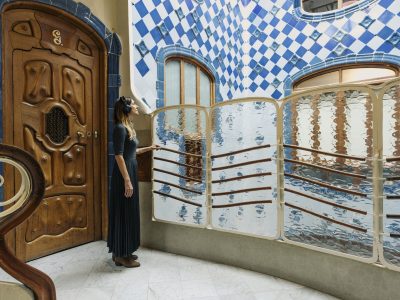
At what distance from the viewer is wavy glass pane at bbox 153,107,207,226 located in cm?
242

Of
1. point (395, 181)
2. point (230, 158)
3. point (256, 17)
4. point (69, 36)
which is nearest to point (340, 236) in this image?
point (395, 181)

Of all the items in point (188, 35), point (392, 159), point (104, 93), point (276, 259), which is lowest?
point (276, 259)

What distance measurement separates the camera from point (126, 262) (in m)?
2.23

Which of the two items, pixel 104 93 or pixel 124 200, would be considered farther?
pixel 104 93

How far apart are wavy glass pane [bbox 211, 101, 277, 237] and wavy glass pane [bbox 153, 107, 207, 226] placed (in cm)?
12

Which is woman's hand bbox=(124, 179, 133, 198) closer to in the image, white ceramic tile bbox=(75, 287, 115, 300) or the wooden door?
white ceramic tile bbox=(75, 287, 115, 300)

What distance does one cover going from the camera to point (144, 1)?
3070 mm

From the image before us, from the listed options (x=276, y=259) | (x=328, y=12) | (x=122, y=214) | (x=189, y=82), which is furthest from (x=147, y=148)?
(x=328, y=12)

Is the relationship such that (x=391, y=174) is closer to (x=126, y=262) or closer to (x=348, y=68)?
(x=126, y=262)

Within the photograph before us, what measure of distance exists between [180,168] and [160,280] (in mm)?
881

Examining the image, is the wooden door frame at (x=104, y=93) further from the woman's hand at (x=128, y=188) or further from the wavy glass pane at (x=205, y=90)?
the wavy glass pane at (x=205, y=90)

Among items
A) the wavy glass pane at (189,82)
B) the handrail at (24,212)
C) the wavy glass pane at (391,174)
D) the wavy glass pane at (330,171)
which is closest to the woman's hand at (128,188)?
the wavy glass pane at (330,171)

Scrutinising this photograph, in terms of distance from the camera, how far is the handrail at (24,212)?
2.80 feet

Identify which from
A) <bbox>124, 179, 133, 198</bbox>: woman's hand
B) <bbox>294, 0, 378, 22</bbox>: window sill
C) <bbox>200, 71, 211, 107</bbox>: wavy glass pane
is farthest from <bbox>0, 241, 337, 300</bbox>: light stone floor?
<bbox>294, 0, 378, 22</bbox>: window sill
